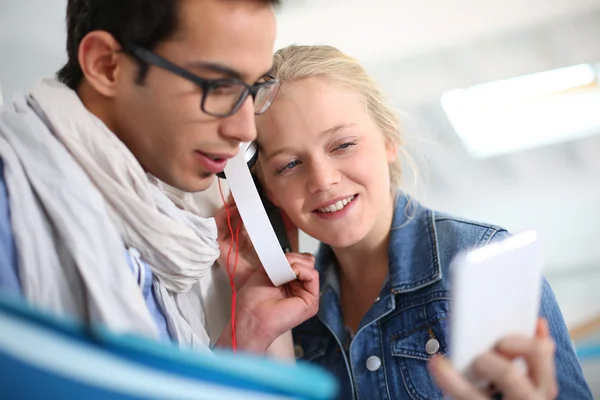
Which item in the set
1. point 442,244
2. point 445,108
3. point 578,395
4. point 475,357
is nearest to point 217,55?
point 475,357

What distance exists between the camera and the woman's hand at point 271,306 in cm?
130

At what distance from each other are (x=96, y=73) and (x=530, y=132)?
4.08 feet

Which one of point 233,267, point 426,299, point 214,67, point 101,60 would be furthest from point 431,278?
point 101,60

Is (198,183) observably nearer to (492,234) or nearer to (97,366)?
(97,366)

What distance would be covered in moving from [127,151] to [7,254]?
22 cm

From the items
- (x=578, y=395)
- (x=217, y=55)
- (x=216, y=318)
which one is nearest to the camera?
Answer: (x=217, y=55)

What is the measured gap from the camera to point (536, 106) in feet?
6.06

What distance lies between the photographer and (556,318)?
1.23 metres

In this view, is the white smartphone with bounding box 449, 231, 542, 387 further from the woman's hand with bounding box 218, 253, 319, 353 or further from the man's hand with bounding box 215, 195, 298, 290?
the man's hand with bounding box 215, 195, 298, 290

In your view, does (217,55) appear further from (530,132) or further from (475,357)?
(530,132)

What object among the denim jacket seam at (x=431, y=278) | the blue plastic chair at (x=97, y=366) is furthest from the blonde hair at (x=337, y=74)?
the blue plastic chair at (x=97, y=366)

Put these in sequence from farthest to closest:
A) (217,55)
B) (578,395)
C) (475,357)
Answer: (578,395) < (217,55) < (475,357)

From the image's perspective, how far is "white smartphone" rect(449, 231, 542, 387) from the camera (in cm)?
79

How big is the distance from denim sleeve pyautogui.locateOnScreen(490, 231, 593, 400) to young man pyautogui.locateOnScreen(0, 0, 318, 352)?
61cm
